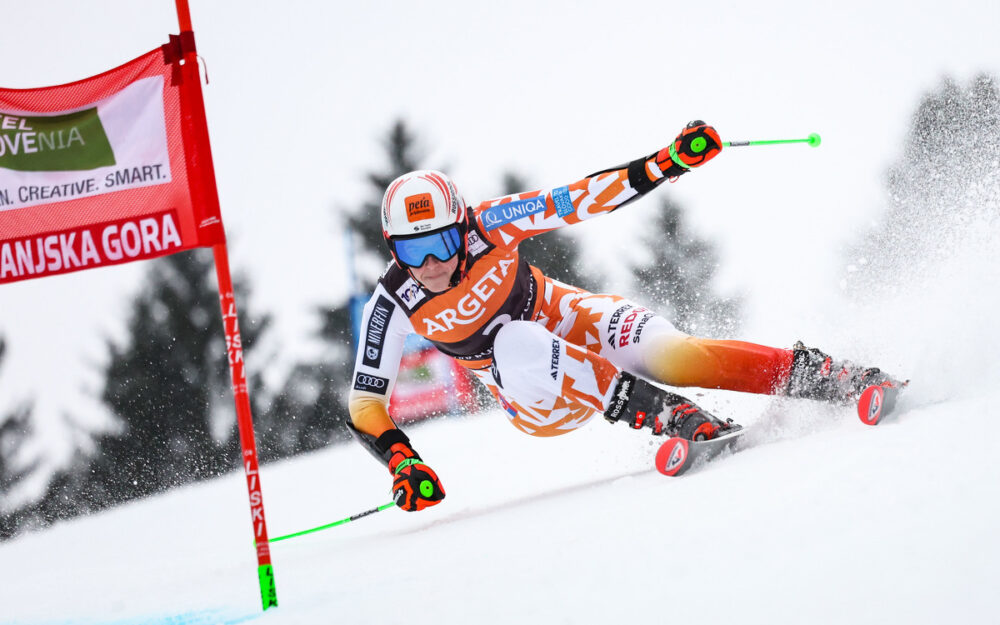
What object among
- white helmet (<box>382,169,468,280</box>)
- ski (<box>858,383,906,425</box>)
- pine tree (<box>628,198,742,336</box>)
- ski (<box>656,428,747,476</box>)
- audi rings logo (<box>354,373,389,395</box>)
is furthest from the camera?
pine tree (<box>628,198,742,336</box>)

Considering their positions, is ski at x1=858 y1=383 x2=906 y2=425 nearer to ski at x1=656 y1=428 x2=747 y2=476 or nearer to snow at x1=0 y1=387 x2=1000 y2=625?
snow at x1=0 y1=387 x2=1000 y2=625

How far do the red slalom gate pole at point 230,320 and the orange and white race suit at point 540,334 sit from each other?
1241 mm

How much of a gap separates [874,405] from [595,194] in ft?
4.97

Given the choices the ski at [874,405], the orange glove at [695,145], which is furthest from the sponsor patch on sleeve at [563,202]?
the ski at [874,405]

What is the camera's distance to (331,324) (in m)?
19.5

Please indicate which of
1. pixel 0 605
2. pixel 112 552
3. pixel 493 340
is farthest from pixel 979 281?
pixel 112 552

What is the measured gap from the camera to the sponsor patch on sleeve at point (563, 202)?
423cm

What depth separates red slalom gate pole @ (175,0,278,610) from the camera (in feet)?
10.3

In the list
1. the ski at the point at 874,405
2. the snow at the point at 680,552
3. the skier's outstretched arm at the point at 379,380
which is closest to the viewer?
the snow at the point at 680,552

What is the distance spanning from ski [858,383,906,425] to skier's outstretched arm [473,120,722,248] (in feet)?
3.83

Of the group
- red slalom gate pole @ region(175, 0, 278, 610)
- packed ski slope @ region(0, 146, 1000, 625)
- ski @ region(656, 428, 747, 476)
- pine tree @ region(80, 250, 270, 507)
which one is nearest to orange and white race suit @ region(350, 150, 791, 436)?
packed ski slope @ region(0, 146, 1000, 625)

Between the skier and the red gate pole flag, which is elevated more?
the red gate pole flag

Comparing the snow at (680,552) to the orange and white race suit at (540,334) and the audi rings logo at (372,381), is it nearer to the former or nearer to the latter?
the orange and white race suit at (540,334)

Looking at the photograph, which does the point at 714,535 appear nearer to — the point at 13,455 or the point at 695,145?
the point at 695,145
